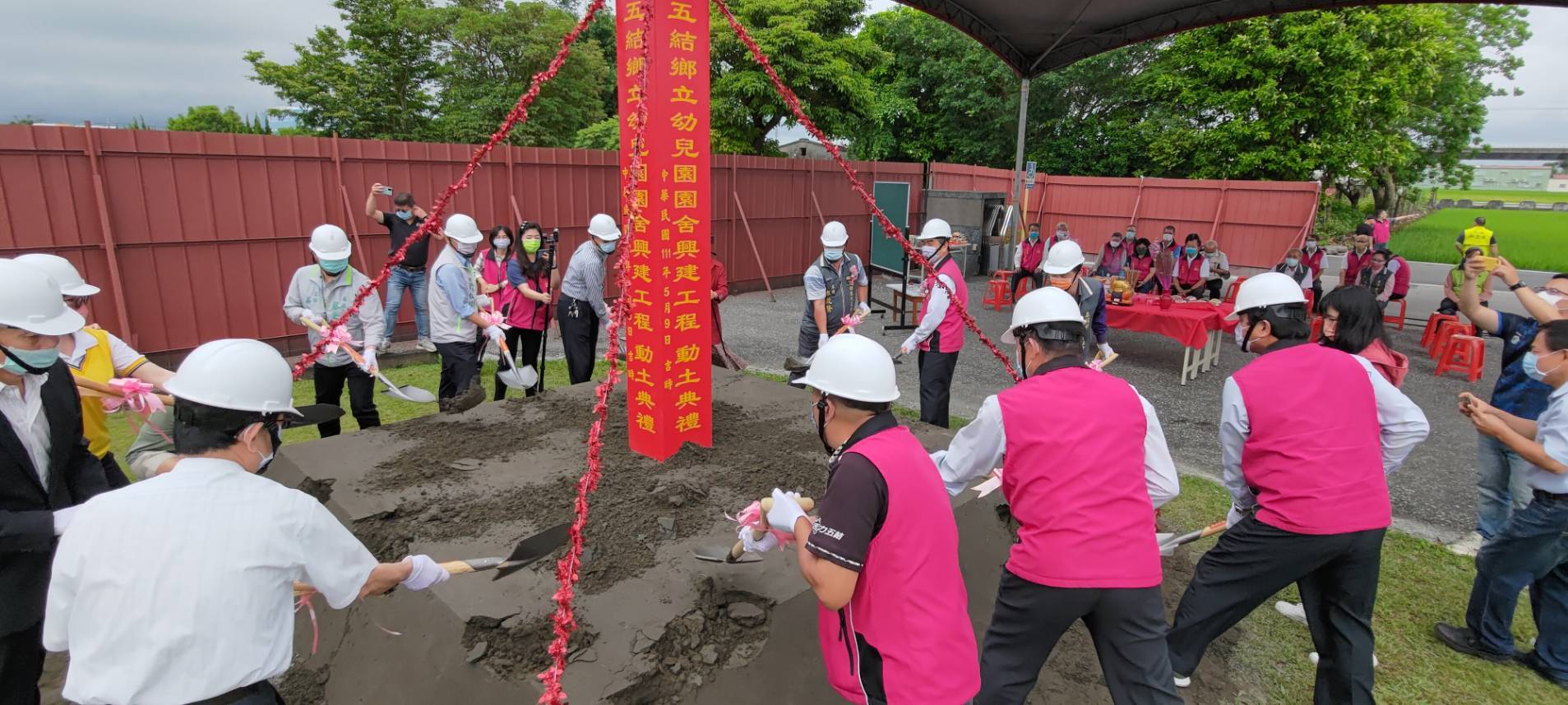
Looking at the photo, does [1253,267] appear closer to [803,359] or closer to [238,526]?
[803,359]

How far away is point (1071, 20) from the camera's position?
29.0ft

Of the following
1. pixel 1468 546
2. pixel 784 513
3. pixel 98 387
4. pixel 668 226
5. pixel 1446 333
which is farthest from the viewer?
pixel 1446 333

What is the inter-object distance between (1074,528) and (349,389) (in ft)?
16.4

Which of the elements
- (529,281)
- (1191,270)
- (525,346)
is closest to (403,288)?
(525,346)

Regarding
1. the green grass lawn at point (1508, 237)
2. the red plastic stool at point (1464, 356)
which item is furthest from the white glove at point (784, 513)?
the green grass lawn at point (1508, 237)

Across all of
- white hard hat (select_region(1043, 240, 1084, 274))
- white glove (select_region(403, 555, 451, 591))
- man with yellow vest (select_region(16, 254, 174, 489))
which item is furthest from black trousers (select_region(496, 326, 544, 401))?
white hard hat (select_region(1043, 240, 1084, 274))

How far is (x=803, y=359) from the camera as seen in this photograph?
6.48m

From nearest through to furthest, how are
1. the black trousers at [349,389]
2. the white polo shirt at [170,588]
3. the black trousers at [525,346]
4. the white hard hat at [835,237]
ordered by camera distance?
the white polo shirt at [170,588]
the black trousers at [349,389]
the white hard hat at [835,237]
the black trousers at [525,346]

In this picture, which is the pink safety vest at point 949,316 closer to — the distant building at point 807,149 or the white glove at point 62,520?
the white glove at point 62,520

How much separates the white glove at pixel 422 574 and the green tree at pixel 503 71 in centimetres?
2299

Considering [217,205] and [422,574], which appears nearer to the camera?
[422,574]

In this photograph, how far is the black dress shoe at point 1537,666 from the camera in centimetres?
339

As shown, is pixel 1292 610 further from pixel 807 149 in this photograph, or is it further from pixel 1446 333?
pixel 807 149

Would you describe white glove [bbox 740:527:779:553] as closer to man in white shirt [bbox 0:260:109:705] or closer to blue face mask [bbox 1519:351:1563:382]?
man in white shirt [bbox 0:260:109:705]
